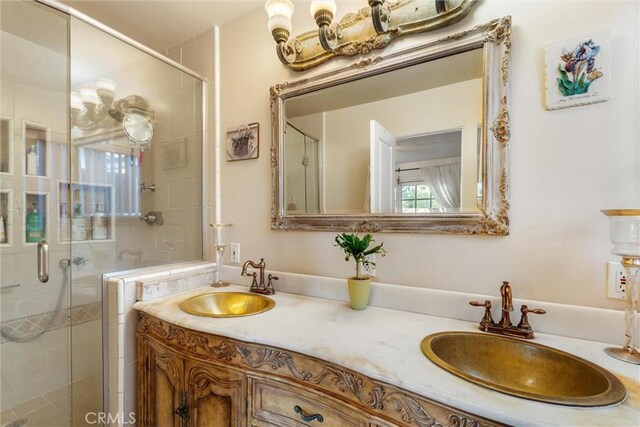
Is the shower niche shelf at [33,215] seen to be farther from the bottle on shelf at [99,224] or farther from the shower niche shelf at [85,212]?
the bottle on shelf at [99,224]

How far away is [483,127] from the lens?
3.44 feet

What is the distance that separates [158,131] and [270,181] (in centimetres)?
88

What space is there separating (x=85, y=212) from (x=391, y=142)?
166cm

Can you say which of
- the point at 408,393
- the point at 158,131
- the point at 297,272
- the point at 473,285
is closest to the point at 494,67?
the point at 473,285

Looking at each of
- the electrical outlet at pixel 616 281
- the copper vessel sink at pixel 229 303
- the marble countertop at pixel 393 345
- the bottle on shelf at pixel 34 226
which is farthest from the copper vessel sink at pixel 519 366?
the bottle on shelf at pixel 34 226

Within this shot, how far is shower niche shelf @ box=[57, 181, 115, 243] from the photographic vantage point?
1.49 metres

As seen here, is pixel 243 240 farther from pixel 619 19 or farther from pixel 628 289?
pixel 619 19

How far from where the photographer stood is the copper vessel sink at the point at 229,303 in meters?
1.35

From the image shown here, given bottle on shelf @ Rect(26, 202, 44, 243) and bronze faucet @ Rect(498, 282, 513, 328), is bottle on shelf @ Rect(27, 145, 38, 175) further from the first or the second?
bronze faucet @ Rect(498, 282, 513, 328)

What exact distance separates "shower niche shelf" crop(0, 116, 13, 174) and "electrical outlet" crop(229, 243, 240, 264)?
3.85 ft

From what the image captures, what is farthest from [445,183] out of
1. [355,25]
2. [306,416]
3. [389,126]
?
[306,416]

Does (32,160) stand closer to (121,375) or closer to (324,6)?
(121,375)

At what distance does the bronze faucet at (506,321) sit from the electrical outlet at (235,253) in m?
1.25

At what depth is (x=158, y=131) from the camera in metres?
1.83
